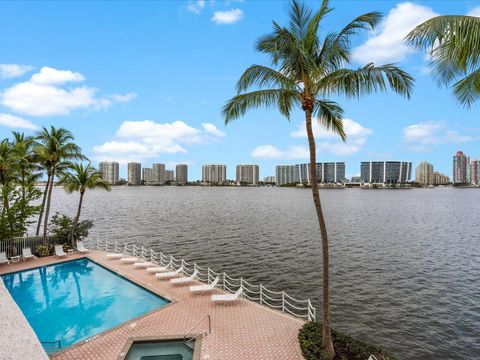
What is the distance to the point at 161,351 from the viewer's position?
34.9 feet

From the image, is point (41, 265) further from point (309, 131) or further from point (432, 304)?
point (432, 304)

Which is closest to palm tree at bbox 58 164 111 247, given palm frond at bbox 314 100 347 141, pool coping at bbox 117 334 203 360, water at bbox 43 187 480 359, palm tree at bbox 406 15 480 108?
water at bbox 43 187 480 359

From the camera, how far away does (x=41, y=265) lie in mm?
21719

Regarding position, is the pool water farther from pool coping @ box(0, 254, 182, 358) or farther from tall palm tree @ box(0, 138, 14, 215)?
tall palm tree @ box(0, 138, 14, 215)

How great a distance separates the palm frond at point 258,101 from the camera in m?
10.3

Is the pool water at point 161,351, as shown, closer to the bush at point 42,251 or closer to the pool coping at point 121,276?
the pool coping at point 121,276

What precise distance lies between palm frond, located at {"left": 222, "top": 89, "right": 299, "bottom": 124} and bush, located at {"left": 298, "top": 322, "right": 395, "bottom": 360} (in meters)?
8.17

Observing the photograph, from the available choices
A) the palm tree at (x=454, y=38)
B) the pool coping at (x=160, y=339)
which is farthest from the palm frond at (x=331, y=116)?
the pool coping at (x=160, y=339)

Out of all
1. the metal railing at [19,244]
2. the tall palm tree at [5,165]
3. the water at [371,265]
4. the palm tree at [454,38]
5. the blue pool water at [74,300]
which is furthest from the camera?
the metal railing at [19,244]

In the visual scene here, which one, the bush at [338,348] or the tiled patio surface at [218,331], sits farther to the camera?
the tiled patio surface at [218,331]

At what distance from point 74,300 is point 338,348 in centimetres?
1439

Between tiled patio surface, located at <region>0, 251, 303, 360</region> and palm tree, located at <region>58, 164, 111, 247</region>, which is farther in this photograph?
palm tree, located at <region>58, 164, 111, 247</region>

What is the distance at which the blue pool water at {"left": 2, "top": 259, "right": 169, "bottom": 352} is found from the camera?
518 inches

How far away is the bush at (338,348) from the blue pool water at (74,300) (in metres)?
7.83
